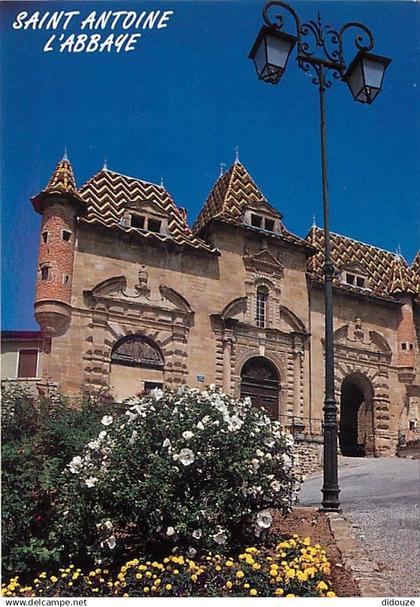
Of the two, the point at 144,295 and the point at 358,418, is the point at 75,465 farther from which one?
the point at 358,418

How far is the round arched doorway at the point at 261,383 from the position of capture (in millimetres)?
12383

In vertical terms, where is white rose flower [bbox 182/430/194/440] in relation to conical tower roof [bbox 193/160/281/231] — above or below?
below

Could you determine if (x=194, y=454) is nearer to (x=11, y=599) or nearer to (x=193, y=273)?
(x=11, y=599)

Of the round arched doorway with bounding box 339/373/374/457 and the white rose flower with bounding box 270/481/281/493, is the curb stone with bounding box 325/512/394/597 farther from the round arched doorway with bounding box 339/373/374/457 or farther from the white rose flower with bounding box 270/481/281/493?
the round arched doorway with bounding box 339/373/374/457

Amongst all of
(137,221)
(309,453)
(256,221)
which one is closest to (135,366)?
(137,221)

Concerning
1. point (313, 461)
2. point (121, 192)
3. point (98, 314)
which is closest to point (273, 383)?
point (313, 461)

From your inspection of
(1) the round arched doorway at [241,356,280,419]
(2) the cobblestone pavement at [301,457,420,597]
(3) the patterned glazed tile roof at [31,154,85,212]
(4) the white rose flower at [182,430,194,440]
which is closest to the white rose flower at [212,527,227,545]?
(4) the white rose flower at [182,430,194,440]

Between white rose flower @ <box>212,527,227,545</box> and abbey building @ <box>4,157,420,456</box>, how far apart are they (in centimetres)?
412

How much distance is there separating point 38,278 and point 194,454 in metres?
4.08

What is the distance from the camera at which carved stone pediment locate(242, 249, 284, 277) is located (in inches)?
487

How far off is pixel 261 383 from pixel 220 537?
6491 millimetres

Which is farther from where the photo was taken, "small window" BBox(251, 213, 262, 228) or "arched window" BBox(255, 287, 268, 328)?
"small window" BBox(251, 213, 262, 228)

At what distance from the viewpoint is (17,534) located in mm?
6629

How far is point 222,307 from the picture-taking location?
471 inches
